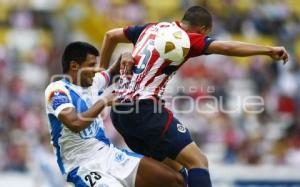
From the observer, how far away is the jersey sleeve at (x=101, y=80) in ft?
32.9

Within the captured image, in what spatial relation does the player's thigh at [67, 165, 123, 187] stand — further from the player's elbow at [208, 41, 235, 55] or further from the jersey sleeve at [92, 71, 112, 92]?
the player's elbow at [208, 41, 235, 55]

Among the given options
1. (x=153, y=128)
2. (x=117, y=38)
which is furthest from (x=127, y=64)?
(x=117, y=38)

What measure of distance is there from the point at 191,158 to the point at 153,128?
17.9 inches

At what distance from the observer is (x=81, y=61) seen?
31.8ft

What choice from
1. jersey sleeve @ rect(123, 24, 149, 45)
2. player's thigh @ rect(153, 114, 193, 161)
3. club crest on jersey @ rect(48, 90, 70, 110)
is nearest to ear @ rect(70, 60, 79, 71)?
club crest on jersey @ rect(48, 90, 70, 110)

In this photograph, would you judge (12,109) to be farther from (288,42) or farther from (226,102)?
(288,42)

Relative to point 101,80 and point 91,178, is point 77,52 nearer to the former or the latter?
point 101,80

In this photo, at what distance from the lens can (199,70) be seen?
1938 cm

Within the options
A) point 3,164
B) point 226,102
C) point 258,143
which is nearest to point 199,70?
point 226,102

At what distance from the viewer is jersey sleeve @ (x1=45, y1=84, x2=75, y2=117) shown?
370 inches

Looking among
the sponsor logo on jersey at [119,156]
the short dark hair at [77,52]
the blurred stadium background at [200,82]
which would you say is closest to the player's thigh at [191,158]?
the sponsor logo on jersey at [119,156]

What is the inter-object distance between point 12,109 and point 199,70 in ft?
12.0

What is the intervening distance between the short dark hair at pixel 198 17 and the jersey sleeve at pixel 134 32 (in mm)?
559

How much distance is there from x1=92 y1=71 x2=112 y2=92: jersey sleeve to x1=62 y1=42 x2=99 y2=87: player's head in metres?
0.27
